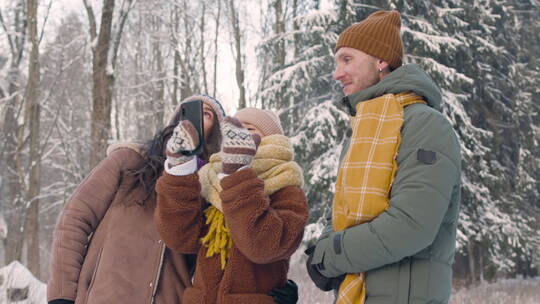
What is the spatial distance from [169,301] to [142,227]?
0.41 m

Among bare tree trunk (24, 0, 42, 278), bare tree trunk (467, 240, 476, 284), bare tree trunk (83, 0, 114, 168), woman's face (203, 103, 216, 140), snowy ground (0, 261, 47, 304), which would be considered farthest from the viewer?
bare tree trunk (24, 0, 42, 278)

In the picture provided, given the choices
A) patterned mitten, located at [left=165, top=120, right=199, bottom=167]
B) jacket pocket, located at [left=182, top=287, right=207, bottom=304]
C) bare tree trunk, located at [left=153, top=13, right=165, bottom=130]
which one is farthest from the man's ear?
bare tree trunk, located at [left=153, top=13, right=165, bottom=130]

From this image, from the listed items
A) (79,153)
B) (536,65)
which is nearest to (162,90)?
(79,153)

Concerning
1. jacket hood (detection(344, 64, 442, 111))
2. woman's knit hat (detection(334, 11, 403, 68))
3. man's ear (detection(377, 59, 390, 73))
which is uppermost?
woman's knit hat (detection(334, 11, 403, 68))

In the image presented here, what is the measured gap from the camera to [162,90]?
23375mm

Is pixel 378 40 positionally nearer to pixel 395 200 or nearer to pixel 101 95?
pixel 395 200

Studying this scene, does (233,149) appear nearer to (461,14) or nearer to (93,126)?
(93,126)

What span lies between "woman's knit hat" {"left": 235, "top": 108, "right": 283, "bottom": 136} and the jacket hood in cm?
58

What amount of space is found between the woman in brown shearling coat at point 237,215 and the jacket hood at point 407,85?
1.79 ft

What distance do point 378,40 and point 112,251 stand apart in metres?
1.69

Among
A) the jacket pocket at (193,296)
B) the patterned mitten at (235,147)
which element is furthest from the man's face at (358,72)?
the jacket pocket at (193,296)

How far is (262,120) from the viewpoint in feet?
8.29

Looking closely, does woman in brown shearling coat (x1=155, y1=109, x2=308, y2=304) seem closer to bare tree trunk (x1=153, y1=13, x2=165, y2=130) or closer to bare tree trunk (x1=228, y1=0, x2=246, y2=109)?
bare tree trunk (x1=228, y1=0, x2=246, y2=109)

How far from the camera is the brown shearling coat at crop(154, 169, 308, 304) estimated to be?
2.01m
